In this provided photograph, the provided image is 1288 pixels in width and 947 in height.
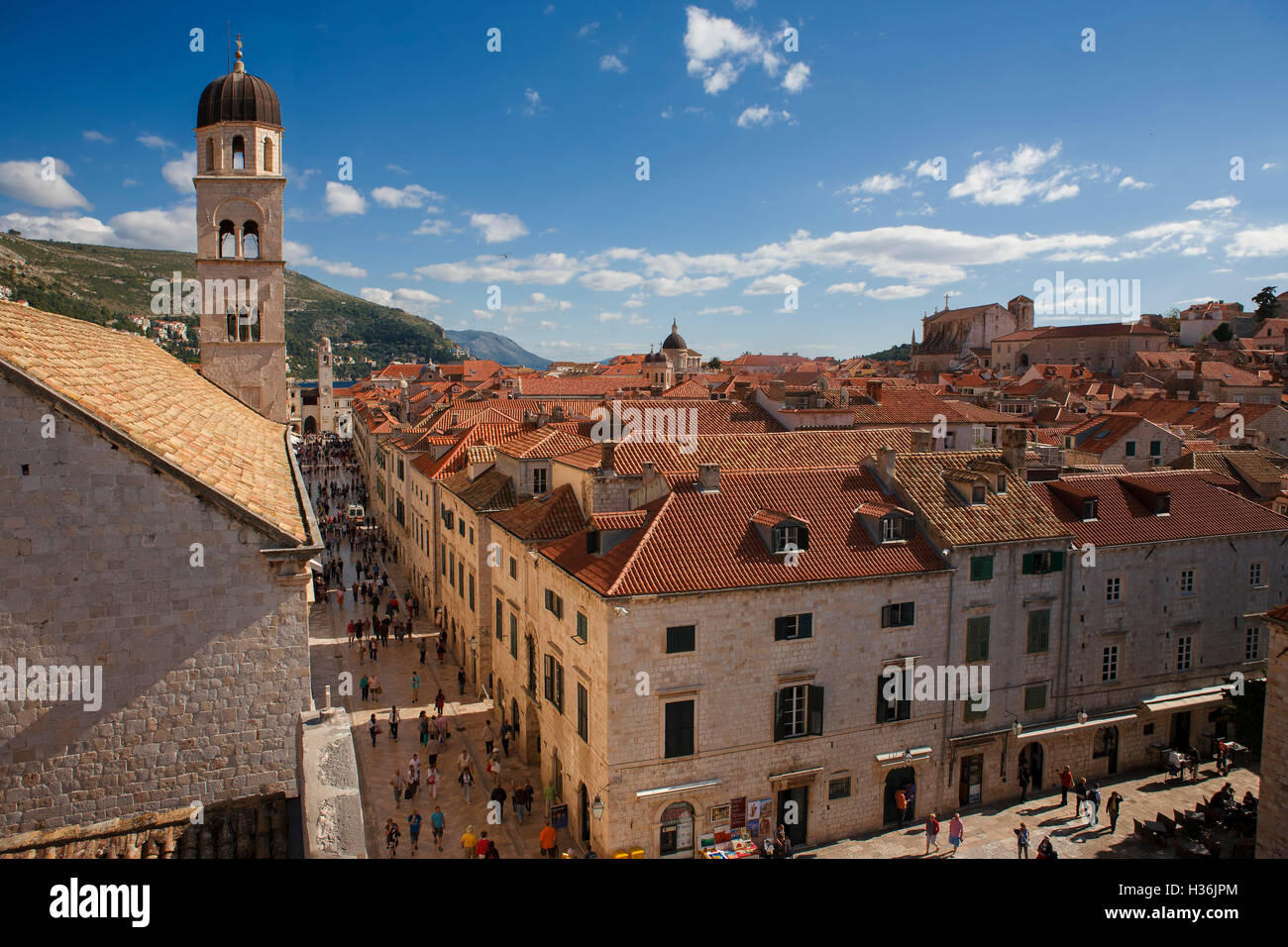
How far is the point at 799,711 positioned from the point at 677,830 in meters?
4.48

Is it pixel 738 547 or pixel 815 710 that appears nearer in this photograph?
pixel 815 710

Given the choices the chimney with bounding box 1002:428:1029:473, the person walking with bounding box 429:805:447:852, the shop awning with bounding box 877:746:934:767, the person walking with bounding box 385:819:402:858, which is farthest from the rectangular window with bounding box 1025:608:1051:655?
the person walking with bounding box 385:819:402:858

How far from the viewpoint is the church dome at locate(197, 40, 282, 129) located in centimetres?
2988

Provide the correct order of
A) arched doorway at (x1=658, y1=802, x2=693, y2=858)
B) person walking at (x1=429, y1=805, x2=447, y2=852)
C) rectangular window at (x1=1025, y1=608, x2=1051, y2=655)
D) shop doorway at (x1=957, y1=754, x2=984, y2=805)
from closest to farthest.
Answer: arched doorway at (x1=658, y1=802, x2=693, y2=858) → person walking at (x1=429, y1=805, x2=447, y2=852) → shop doorway at (x1=957, y1=754, x2=984, y2=805) → rectangular window at (x1=1025, y1=608, x2=1051, y2=655)

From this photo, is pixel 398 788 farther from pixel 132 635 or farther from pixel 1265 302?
pixel 1265 302

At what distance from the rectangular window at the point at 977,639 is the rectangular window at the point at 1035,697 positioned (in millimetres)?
2277

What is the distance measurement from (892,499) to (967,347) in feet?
454

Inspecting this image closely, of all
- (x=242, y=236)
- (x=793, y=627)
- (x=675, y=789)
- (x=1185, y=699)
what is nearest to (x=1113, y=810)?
(x=1185, y=699)

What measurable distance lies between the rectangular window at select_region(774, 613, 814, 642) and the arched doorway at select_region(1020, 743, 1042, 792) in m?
9.77

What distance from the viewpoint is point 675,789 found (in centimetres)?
2116

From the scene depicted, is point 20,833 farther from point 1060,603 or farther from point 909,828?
point 1060,603

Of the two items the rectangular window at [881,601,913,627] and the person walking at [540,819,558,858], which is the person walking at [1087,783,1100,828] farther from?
the person walking at [540,819,558,858]

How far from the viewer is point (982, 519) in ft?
85.5
